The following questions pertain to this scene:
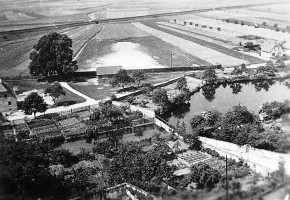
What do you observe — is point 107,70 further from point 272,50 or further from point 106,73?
point 272,50

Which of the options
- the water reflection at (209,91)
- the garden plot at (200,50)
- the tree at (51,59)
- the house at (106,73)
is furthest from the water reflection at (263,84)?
the tree at (51,59)

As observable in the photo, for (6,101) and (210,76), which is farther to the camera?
(210,76)

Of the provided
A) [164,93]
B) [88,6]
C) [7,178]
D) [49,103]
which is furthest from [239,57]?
[88,6]

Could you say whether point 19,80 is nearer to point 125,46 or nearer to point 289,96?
point 125,46

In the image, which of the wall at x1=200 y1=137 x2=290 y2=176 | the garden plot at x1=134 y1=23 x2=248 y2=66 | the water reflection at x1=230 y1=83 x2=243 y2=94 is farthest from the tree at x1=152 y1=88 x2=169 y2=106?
the garden plot at x1=134 y1=23 x2=248 y2=66

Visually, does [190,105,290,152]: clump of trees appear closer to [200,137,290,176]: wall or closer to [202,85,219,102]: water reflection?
[200,137,290,176]: wall

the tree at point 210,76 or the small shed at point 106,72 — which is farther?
the small shed at point 106,72

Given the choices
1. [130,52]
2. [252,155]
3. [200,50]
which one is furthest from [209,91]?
[200,50]

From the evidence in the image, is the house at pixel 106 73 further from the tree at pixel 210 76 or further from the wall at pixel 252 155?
the wall at pixel 252 155
